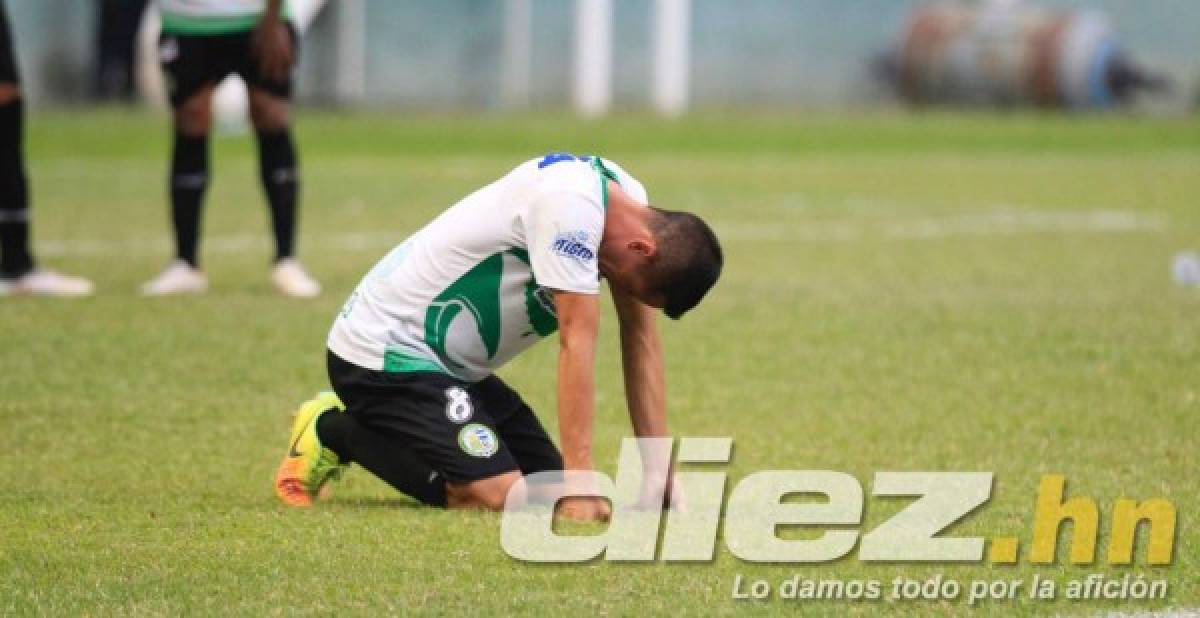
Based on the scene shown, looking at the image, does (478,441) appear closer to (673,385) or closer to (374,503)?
(374,503)

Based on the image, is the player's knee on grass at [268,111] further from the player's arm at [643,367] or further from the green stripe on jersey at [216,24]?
the player's arm at [643,367]

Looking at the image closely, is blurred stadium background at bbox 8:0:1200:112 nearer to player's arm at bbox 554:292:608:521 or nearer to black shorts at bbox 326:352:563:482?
black shorts at bbox 326:352:563:482

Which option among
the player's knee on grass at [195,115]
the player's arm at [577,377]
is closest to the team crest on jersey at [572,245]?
the player's arm at [577,377]

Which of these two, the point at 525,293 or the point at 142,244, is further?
the point at 142,244

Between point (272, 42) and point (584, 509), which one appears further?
point (272, 42)

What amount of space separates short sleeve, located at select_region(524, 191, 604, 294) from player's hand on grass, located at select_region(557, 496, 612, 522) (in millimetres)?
580

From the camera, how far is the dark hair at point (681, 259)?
5992 millimetres

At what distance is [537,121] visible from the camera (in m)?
28.2

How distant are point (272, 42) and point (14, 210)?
1.56 m

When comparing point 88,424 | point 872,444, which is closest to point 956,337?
point 872,444

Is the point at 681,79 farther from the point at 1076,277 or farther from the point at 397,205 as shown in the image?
the point at 1076,277

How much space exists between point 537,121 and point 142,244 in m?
14.6

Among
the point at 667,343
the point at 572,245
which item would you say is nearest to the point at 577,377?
the point at 572,245

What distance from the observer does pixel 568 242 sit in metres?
5.91
